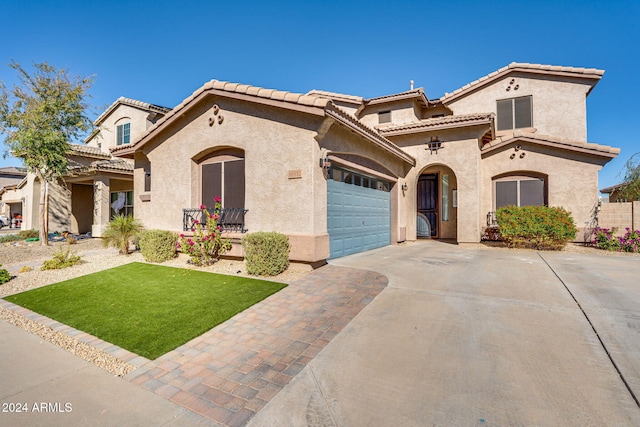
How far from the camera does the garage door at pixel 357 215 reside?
8949mm

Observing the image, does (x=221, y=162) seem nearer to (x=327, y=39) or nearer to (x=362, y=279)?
(x=362, y=279)

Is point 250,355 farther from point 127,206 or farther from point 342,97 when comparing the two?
point 342,97

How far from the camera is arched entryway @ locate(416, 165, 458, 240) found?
15320mm

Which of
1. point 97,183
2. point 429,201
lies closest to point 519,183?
point 429,201

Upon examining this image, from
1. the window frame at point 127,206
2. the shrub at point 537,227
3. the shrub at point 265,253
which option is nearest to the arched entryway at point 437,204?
the shrub at point 537,227

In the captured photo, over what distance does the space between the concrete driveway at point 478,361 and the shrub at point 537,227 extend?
210 inches

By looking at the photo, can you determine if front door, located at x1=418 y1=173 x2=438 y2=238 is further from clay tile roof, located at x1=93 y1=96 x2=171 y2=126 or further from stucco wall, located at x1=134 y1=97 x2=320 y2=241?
clay tile roof, located at x1=93 y1=96 x2=171 y2=126

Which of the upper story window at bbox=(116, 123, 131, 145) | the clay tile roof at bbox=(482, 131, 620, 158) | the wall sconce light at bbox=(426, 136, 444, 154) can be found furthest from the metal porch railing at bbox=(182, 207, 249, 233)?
the upper story window at bbox=(116, 123, 131, 145)

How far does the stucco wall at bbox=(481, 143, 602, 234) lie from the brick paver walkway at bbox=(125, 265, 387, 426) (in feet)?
37.8

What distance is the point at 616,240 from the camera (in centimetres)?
1106

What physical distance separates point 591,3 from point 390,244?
11395 mm

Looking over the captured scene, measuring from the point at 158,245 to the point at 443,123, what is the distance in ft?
40.2

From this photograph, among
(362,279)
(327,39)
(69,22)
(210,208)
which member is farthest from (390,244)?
(69,22)

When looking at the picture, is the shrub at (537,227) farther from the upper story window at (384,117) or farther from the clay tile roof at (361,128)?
the upper story window at (384,117)
